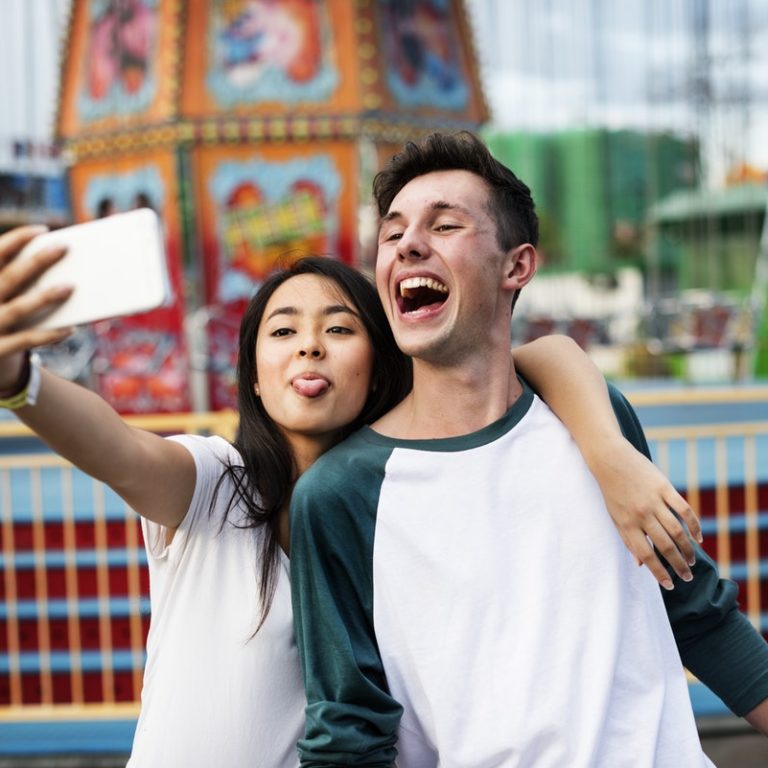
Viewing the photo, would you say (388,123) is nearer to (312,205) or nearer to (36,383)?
(312,205)

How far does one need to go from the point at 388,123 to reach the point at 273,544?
629 cm

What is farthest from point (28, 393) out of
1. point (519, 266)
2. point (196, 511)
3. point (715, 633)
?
point (715, 633)

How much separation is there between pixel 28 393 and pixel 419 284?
52cm

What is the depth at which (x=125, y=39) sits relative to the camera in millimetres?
7480

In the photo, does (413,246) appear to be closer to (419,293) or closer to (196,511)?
(419,293)

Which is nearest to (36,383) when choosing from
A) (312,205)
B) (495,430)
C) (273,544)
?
(273,544)

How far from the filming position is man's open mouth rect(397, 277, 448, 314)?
132 centimetres

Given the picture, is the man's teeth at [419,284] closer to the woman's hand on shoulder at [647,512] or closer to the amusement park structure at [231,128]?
the woman's hand on shoulder at [647,512]

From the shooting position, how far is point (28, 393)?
1.07 m

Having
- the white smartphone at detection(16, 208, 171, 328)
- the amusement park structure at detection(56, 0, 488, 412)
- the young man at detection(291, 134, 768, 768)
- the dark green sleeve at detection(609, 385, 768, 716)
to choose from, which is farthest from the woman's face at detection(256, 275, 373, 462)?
the amusement park structure at detection(56, 0, 488, 412)

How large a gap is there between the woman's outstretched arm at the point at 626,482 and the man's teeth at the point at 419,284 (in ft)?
0.79

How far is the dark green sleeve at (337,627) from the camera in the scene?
4.04 feet

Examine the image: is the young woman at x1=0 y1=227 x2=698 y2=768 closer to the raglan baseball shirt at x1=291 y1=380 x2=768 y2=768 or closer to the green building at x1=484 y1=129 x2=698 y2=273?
the raglan baseball shirt at x1=291 y1=380 x2=768 y2=768

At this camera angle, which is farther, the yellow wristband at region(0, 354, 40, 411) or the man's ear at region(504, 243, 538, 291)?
the man's ear at region(504, 243, 538, 291)
